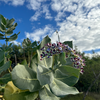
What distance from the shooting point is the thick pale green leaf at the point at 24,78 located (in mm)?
392

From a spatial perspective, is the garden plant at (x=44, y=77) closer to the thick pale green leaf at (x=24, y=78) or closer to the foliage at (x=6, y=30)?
the thick pale green leaf at (x=24, y=78)

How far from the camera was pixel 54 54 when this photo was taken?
0.50 metres

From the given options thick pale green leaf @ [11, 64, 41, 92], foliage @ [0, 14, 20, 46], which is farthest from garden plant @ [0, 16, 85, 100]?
foliage @ [0, 14, 20, 46]

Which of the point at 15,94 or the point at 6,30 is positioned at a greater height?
the point at 6,30

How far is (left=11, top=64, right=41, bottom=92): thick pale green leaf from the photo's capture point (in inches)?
15.4

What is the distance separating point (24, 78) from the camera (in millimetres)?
430

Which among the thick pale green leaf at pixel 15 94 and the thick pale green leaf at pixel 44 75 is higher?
the thick pale green leaf at pixel 44 75

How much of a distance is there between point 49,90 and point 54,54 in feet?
0.60

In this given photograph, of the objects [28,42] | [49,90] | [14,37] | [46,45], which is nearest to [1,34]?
[14,37]

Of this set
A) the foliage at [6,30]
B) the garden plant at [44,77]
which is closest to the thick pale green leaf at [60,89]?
the garden plant at [44,77]

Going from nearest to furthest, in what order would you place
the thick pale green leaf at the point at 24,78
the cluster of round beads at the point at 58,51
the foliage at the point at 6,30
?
1. the thick pale green leaf at the point at 24,78
2. the cluster of round beads at the point at 58,51
3. the foliage at the point at 6,30

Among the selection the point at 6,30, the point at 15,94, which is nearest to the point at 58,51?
the point at 15,94

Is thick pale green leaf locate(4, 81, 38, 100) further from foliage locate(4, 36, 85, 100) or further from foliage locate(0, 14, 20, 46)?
foliage locate(0, 14, 20, 46)

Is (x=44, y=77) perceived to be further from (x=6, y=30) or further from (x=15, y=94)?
(x=6, y=30)
